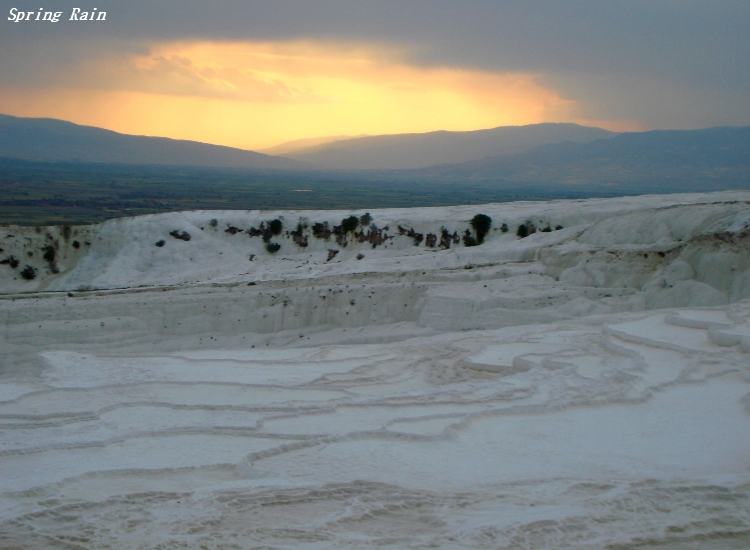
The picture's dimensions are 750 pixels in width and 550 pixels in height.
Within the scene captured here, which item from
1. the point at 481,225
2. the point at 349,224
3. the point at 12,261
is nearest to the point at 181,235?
the point at 12,261

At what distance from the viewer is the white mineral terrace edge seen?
881 centimetres

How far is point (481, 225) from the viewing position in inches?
1709

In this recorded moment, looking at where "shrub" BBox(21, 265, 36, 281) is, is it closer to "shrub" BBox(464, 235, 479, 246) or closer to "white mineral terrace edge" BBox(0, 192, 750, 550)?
"white mineral terrace edge" BBox(0, 192, 750, 550)

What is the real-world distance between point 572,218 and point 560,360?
91.1 ft

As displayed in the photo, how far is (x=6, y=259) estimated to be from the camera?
4300 cm

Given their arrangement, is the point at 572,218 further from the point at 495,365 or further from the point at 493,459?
the point at 493,459

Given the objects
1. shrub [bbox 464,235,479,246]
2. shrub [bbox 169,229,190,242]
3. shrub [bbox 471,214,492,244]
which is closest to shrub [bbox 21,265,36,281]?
shrub [bbox 169,229,190,242]

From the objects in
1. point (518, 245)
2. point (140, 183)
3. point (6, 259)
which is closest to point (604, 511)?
point (518, 245)

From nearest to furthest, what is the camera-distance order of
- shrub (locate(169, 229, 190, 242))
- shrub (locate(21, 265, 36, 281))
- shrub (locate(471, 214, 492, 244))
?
shrub (locate(21, 265, 36, 281)) < shrub (locate(471, 214, 492, 244)) < shrub (locate(169, 229, 190, 242))

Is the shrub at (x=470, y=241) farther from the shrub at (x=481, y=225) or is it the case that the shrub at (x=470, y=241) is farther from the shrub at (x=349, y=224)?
the shrub at (x=349, y=224)

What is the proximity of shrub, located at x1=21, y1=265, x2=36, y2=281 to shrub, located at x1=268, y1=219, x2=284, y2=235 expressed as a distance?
47.1 feet

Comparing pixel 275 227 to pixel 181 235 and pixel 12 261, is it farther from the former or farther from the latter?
pixel 12 261

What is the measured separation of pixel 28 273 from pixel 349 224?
1929 cm

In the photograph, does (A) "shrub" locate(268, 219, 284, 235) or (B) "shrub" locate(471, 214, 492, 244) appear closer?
(B) "shrub" locate(471, 214, 492, 244)
